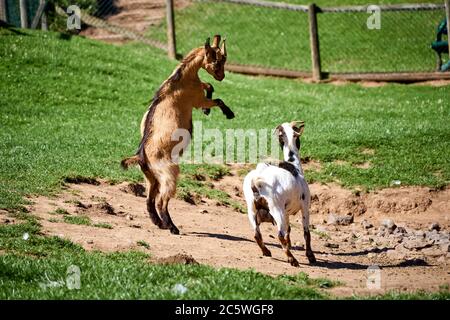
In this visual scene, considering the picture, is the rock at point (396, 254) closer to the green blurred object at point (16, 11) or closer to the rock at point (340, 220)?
the rock at point (340, 220)

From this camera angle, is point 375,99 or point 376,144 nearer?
point 376,144

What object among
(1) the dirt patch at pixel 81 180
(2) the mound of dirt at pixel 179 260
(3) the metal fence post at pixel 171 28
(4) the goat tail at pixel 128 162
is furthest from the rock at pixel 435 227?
(3) the metal fence post at pixel 171 28

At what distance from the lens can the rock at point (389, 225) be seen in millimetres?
11740

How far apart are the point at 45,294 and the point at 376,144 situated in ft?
29.9

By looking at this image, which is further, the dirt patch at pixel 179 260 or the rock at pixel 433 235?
the rock at pixel 433 235

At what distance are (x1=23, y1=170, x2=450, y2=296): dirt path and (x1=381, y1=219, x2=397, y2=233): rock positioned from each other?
0.07 m

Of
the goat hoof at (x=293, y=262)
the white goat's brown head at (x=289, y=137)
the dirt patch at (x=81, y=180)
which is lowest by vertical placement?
the goat hoof at (x=293, y=262)

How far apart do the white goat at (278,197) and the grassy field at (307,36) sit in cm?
1548

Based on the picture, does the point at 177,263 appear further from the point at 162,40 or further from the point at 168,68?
the point at 162,40

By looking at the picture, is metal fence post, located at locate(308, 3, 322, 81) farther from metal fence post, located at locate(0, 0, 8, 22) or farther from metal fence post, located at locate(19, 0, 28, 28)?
metal fence post, located at locate(0, 0, 8, 22)

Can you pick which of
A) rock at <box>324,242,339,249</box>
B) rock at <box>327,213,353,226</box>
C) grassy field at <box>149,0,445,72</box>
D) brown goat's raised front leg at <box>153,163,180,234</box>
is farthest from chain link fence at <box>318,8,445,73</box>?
brown goat's raised front leg at <box>153,163,180,234</box>

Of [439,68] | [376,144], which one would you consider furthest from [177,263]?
[439,68]

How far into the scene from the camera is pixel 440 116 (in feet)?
57.4

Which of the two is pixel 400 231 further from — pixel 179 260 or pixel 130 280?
pixel 130 280
